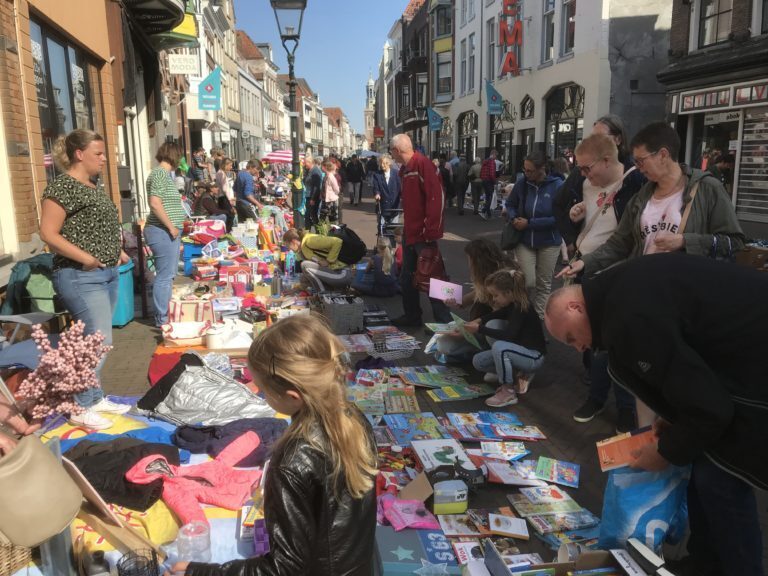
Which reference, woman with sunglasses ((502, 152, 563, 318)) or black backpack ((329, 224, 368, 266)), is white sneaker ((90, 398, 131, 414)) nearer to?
woman with sunglasses ((502, 152, 563, 318))

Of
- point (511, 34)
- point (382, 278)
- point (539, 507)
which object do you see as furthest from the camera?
point (511, 34)

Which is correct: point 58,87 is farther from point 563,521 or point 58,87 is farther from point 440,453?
point 563,521

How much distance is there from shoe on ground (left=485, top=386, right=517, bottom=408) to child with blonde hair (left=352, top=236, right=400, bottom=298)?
3.93 meters

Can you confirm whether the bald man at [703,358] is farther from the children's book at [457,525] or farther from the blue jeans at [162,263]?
the blue jeans at [162,263]

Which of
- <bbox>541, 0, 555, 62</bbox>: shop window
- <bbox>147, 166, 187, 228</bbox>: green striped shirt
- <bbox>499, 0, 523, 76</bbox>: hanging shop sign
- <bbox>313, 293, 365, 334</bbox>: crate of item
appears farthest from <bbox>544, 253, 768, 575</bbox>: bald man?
<bbox>499, 0, 523, 76</bbox>: hanging shop sign

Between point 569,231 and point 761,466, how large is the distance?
308cm

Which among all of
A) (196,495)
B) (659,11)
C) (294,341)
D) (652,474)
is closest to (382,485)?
(196,495)

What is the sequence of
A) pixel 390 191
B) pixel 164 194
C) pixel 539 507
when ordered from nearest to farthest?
pixel 539 507 → pixel 164 194 → pixel 390 191

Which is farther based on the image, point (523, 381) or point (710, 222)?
point (523, 381)

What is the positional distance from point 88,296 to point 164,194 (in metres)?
2.40

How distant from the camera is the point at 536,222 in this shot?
239 inches

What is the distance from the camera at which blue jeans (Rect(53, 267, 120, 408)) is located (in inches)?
161

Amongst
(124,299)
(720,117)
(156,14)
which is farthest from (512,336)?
(720,117)

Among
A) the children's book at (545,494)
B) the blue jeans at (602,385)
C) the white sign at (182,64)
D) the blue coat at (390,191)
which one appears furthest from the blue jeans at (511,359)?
the white sign at (182,64)
